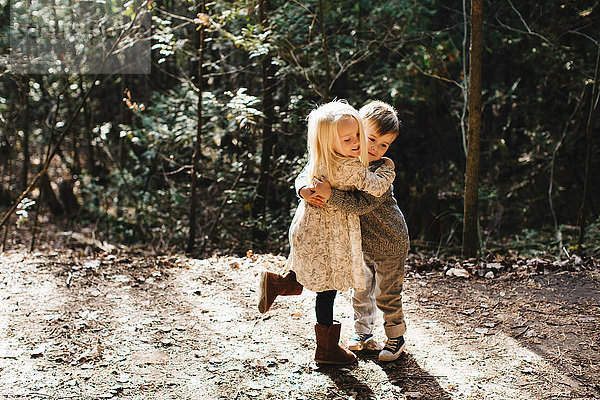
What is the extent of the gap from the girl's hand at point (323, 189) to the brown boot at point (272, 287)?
54 cm

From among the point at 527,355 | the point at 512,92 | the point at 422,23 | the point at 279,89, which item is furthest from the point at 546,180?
the point at 527,355

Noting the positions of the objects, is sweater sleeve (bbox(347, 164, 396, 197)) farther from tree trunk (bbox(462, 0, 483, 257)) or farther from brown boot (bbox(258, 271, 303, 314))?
tree trunk (bbox(462, 0, 483, 257))

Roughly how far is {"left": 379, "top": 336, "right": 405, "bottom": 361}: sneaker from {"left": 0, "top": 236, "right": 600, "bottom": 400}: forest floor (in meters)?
0.05

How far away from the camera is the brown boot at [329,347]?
9.94 ft

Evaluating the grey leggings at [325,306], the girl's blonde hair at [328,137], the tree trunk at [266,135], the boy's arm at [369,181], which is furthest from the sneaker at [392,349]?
the tree trunk at [266,135]

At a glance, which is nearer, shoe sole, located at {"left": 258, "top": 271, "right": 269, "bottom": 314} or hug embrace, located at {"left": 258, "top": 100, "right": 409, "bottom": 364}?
hug embrace, located at {"left": 258, "top": 100, "right": 409, "bottom": 364}

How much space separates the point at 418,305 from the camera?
421cm

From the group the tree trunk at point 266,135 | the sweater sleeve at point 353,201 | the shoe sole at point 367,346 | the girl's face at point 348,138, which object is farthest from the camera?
the tree trunk at point 266,135

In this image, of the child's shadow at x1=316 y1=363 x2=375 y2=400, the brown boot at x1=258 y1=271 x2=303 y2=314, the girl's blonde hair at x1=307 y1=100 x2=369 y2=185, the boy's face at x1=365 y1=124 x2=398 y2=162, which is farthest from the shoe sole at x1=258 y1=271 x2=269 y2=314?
the boy's face at x1=365 y1=124 x2=398 y2=162

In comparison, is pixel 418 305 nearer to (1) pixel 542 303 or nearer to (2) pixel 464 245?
(1) pixel 542 303

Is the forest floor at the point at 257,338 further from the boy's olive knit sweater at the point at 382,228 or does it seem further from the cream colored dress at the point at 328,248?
the boy's olive knit sweater at the point at 382,228

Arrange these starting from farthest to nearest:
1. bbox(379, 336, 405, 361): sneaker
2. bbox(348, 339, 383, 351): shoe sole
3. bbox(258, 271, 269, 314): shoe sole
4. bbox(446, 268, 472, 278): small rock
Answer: bbox(446, 268, 472, 278): small rock
bbox(348, 339, 383, 351): shoe sole
bbox(379, 336, 405, 361): sneaker
bbox(258, 271, 269, 314): shoe sole

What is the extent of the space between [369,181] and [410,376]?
3.84 feet

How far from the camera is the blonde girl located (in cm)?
280
